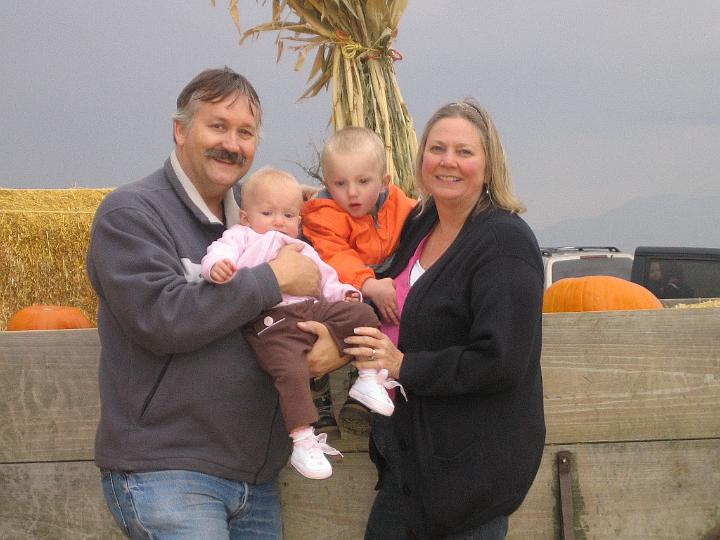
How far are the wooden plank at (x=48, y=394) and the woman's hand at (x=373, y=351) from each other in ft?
3.60

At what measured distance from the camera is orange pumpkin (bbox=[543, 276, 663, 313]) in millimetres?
3588

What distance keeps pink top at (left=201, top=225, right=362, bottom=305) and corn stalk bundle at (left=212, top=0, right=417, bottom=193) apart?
91.6 inches

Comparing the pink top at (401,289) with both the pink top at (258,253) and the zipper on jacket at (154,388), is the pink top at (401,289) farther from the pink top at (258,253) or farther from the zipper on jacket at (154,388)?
the zipper on jacket at (154,388)

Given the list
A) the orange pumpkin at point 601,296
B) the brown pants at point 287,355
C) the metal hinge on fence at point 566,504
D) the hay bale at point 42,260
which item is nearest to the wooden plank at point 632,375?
the metal hinge on fence at point 566,504

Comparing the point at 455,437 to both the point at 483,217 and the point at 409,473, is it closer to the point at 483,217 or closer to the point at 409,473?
the point at 409,473

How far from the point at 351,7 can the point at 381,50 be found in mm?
338

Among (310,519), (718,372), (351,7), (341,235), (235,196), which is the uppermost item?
(351,7)

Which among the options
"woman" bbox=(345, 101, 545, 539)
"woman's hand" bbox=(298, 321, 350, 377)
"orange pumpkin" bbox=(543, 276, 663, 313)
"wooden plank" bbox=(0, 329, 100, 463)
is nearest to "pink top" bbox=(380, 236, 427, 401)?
"woman" bbox=(345, 101, 545, 539)

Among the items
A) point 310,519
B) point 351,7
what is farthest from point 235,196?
point 351,7

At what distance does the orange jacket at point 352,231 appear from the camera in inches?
108

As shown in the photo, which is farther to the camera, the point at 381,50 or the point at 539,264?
the point at 381,50

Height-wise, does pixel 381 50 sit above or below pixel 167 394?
above

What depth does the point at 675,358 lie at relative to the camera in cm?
284

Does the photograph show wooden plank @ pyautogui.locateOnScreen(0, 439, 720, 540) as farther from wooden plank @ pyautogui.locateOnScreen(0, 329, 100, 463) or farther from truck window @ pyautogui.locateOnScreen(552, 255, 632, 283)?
truck window @ pyautogui.locateOnScreen(552, 255, 632, 283)
